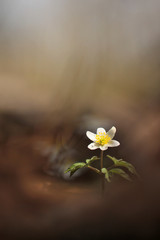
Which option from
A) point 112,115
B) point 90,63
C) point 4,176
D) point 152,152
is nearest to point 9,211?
point 4,176

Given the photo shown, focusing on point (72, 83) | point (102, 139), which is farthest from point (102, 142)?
point (72, 83)

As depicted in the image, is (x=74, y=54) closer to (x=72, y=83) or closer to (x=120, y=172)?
(x=72, y=83)

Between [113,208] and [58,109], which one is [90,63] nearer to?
[58,109]

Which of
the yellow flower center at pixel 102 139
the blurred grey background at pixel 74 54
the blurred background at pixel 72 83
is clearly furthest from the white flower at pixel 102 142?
the blurred grey background at pixel 74 54

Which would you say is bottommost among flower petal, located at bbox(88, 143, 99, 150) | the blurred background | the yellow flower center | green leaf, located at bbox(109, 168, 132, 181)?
green leaf, located at bbox(109, 168, 132, 181)

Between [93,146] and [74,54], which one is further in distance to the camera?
[74,54]

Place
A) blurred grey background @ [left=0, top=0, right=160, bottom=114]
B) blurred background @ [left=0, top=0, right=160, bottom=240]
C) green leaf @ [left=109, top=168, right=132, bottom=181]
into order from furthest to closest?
blurred grey background @ [left=0, top=0, right=160, bottom=114]
blurred background @ [left=0, top=0, right=160, bottom=240]
green leaf @ [left=109, top=168, right=132, bottom=181]

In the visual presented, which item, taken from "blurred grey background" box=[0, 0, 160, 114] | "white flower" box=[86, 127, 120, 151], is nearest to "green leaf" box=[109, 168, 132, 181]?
"white flower" box=[86, 127, 120, 151]

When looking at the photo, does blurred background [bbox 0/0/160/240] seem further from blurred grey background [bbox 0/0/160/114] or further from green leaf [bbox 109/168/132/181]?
green leaf [bbox 109/168/132/181]

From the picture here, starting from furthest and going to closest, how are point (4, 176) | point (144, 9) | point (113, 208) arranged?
point (144, 9) < point (4, 176) < point (113, 208)
